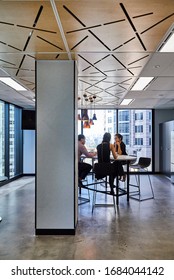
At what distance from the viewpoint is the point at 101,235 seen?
321 centimetres

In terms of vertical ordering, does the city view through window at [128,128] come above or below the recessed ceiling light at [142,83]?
below

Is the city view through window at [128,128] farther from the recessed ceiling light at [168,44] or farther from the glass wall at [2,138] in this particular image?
the recessed ceiling light at [168,44]

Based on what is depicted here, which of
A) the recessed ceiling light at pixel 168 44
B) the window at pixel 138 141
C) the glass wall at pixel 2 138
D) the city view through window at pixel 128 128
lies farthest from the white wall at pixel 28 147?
the recessed ceiling light at pixel 168 44

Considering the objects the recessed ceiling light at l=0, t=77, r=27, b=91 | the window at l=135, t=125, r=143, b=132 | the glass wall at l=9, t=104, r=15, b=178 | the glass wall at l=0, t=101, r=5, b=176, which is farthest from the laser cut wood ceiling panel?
the window at l=135, t=125, r=143, b=132

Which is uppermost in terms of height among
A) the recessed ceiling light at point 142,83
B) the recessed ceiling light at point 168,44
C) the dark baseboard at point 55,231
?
the recessed ceiling light at point 168,44

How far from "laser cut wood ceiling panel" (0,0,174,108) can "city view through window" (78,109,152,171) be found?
15.0ft

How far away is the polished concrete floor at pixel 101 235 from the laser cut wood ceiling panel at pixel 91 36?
8.63 ft

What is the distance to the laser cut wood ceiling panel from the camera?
2033mm

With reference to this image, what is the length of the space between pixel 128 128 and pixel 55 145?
6022mm

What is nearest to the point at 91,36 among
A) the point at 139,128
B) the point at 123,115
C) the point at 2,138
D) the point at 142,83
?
the point at 142,83

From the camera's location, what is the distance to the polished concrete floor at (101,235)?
8.79 ft

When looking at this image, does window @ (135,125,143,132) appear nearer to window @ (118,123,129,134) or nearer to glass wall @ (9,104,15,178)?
window @ (118,123,129,134)
